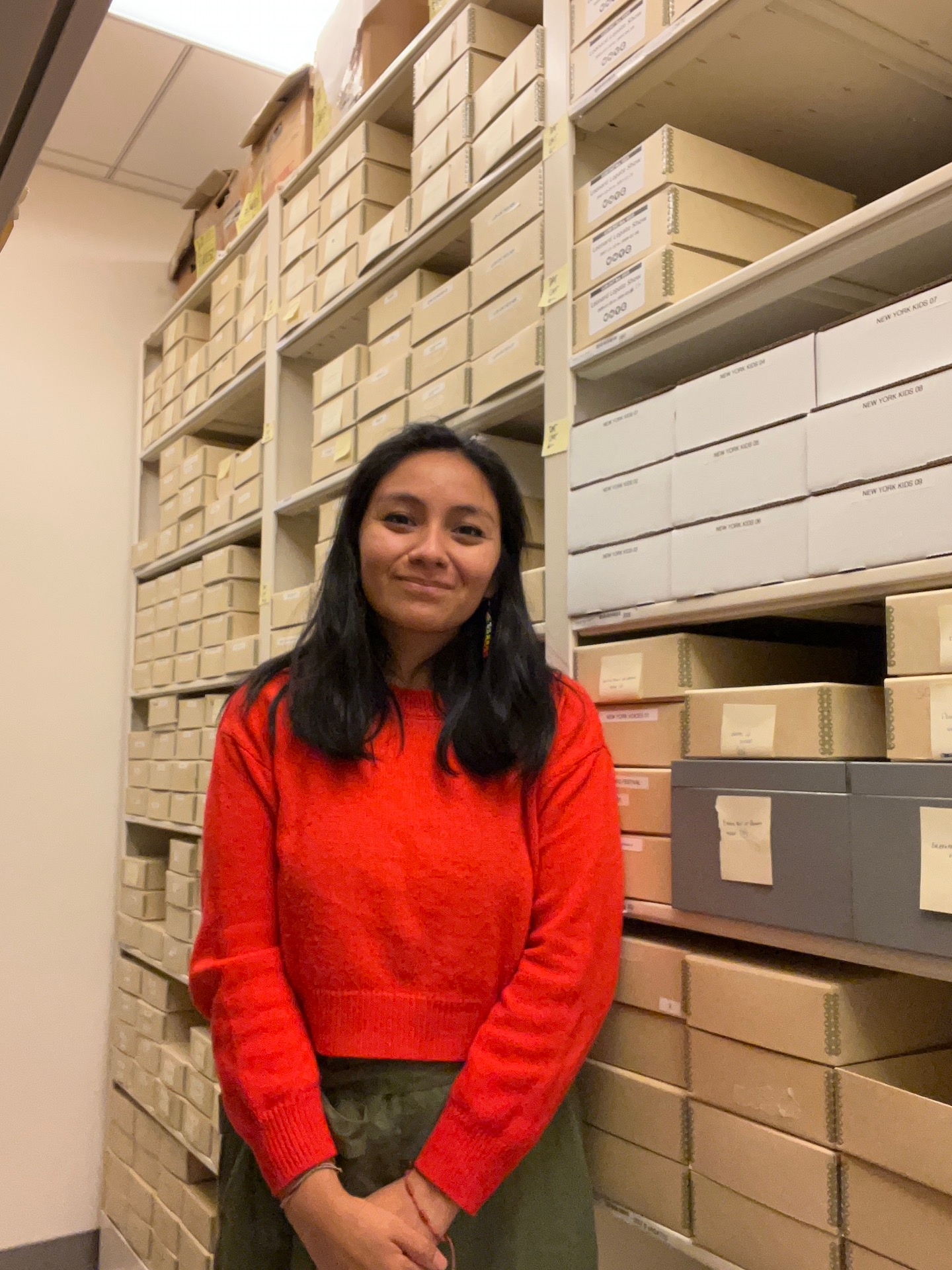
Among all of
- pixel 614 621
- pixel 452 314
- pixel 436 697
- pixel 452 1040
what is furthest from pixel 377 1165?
pixel 452 314

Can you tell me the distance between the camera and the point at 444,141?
5.07ft

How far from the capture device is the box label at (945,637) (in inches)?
32.4

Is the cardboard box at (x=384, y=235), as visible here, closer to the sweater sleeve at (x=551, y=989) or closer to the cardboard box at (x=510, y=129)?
the cardboard box at (x=510, y=129)

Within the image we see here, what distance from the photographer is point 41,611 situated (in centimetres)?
261

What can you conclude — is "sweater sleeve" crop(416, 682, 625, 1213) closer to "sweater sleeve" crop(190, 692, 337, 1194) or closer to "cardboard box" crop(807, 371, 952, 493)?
"sweater sleeve" crop(190, 692, 337, 1194)

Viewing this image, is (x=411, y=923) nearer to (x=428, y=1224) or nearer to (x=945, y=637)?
(x=428, y=1224)

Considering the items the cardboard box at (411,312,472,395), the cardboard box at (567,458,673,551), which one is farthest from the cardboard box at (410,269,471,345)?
the cardboard box at (567,458,673,551)

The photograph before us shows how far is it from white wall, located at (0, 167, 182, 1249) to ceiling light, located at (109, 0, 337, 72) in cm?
69

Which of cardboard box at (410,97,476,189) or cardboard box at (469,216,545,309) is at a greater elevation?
cardboard box at (410,97,476,189)

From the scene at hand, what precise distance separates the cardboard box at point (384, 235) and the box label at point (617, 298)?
1.86ft

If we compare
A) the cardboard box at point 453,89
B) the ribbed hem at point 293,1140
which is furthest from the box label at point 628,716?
the cardboard box at point 453,89

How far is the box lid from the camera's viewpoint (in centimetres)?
91

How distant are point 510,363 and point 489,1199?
1052mm

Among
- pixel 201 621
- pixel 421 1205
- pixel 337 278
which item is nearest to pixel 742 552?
pixel 421 1205
